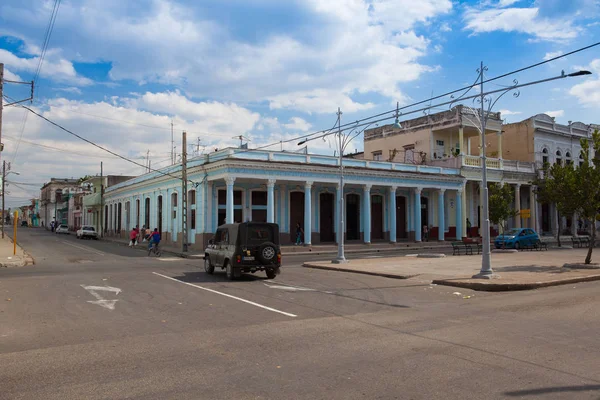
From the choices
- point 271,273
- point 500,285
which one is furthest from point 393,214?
point 500,285

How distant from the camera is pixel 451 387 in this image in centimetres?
551

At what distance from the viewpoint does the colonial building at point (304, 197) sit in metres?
33.7

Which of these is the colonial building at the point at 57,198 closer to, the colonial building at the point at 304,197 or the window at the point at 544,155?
the colonial building at the point at 304,197

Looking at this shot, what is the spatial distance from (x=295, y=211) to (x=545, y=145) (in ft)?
93.4

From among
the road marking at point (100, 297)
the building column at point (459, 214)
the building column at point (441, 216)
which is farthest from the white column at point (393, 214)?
the road marking at point (100, 297)

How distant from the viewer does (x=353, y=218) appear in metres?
41.3

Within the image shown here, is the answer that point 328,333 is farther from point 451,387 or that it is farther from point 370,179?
point 370,179

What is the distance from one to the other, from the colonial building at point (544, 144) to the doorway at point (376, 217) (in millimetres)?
16285

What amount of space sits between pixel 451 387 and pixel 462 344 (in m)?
2.24

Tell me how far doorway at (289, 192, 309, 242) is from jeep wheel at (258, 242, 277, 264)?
19995mm

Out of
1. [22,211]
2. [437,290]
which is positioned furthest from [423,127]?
[22,211]

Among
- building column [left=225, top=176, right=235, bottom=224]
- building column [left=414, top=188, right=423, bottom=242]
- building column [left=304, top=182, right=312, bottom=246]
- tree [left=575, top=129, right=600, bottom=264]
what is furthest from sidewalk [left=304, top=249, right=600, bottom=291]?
building column [left=414, top=188, right=423, bottom=242]

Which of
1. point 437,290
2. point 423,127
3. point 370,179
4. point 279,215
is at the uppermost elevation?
point 423,127

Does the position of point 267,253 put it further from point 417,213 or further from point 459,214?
point 459,214
